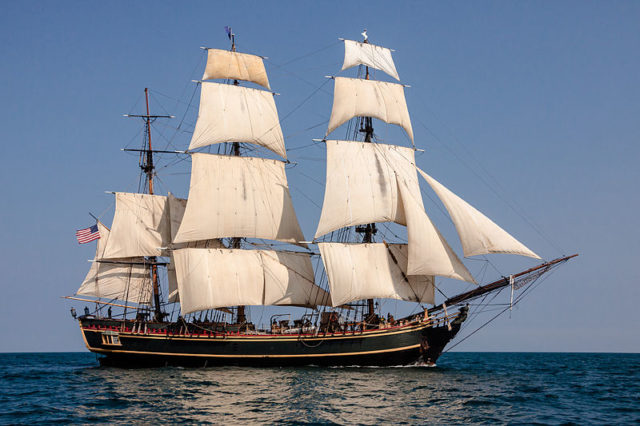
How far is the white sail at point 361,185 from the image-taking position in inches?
2194

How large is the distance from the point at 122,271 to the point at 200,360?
13.9 metres

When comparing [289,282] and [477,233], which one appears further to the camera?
→ [289,282]

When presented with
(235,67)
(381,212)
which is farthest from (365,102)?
(235,67)

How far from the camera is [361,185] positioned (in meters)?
56.4

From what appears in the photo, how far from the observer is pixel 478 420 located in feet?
94.9

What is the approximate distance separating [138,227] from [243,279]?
37.4ft

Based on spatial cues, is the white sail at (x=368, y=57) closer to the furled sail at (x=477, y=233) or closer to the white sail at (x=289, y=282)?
the furled sail at (x=477, y=233)

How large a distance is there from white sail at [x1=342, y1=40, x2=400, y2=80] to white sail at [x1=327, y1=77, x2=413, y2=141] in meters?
1.64

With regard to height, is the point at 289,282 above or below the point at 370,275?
below

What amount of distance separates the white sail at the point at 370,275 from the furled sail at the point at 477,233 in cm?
647

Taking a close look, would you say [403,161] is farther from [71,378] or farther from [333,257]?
[71,378]

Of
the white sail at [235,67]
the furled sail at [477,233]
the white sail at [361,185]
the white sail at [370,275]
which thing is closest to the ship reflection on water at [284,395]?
the white sail at [370,275]

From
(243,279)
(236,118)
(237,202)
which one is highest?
(236,118)

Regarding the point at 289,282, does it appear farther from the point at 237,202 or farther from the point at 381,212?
the point at 381,212
